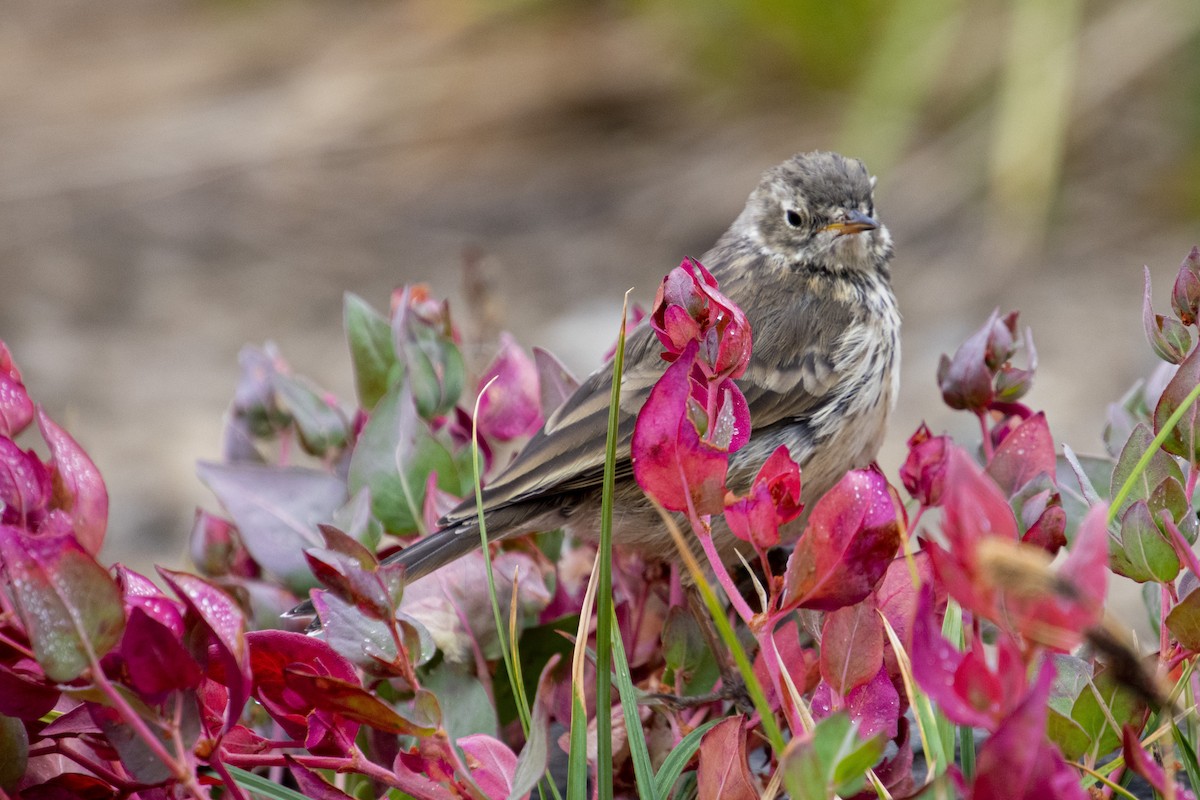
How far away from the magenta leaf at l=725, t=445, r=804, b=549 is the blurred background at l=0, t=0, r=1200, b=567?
5.19 metres

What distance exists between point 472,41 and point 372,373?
24.8 ft

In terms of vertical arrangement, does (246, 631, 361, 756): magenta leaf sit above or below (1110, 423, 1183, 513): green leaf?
below

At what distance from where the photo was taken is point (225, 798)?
181cm

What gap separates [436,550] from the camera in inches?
88.9

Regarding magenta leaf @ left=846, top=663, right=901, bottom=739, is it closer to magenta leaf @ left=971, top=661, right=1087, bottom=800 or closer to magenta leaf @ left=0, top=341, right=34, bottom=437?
magenta leaf @ left=971, top=661, right=1087, bottom=800

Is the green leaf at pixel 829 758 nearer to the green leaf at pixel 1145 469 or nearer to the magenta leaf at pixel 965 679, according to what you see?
the magenta leaf at pixel 965 679

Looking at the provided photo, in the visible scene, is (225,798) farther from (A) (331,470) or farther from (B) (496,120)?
(B) (496,120)

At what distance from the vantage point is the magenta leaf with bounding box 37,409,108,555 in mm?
1651

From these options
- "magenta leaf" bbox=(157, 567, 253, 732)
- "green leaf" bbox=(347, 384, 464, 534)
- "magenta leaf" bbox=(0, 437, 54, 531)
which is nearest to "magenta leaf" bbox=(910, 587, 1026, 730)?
"magenta leaf" bbox=(157, 567, 253, 732)

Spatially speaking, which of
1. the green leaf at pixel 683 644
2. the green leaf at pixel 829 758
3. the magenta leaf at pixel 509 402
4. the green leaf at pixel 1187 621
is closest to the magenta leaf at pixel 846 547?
the green leaf at pixel 829 758

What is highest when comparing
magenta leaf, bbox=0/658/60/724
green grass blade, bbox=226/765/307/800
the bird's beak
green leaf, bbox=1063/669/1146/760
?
the bird's beak

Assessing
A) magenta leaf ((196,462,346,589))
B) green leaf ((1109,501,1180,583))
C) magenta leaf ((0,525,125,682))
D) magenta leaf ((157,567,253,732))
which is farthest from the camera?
magenta leaf ((196,462,346,589))

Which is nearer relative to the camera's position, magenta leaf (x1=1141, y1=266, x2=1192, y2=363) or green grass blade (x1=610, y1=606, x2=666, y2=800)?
green grass blade (x1=610, y1=606, x2=666, y2=800)

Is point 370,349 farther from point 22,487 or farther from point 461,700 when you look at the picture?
point 22,487
